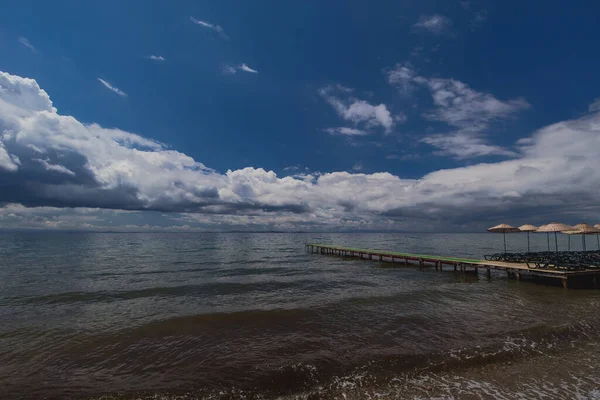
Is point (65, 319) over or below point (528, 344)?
below

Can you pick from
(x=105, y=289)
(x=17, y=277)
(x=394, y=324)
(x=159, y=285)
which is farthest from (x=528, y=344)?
(x=17, y=277)

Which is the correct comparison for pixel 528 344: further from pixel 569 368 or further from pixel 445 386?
pixel 445 386

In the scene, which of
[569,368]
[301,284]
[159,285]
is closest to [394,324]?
[569,368]

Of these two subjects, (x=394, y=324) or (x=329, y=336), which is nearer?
(x=329, y=336)

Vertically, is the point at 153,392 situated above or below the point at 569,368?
below

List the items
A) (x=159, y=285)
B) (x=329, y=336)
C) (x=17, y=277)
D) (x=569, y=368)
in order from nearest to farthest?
(x=569, y=368), (x=329, y=336), (x=159, y=285), (x=17, y=277)

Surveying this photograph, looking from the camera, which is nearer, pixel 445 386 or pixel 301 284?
pixel 445 386

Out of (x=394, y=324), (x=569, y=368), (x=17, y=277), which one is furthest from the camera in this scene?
(x=17, y=277)

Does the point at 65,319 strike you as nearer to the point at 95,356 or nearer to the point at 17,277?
the point at 95,356

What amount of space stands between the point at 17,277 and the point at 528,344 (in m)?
41.2

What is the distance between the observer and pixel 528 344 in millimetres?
10680

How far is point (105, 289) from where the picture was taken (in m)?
22.5

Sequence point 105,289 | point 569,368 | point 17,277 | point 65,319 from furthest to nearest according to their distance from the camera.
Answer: point 17,277 → point 105,289 → point 65,319 → point 569,368

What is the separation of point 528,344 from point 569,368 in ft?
6.58
